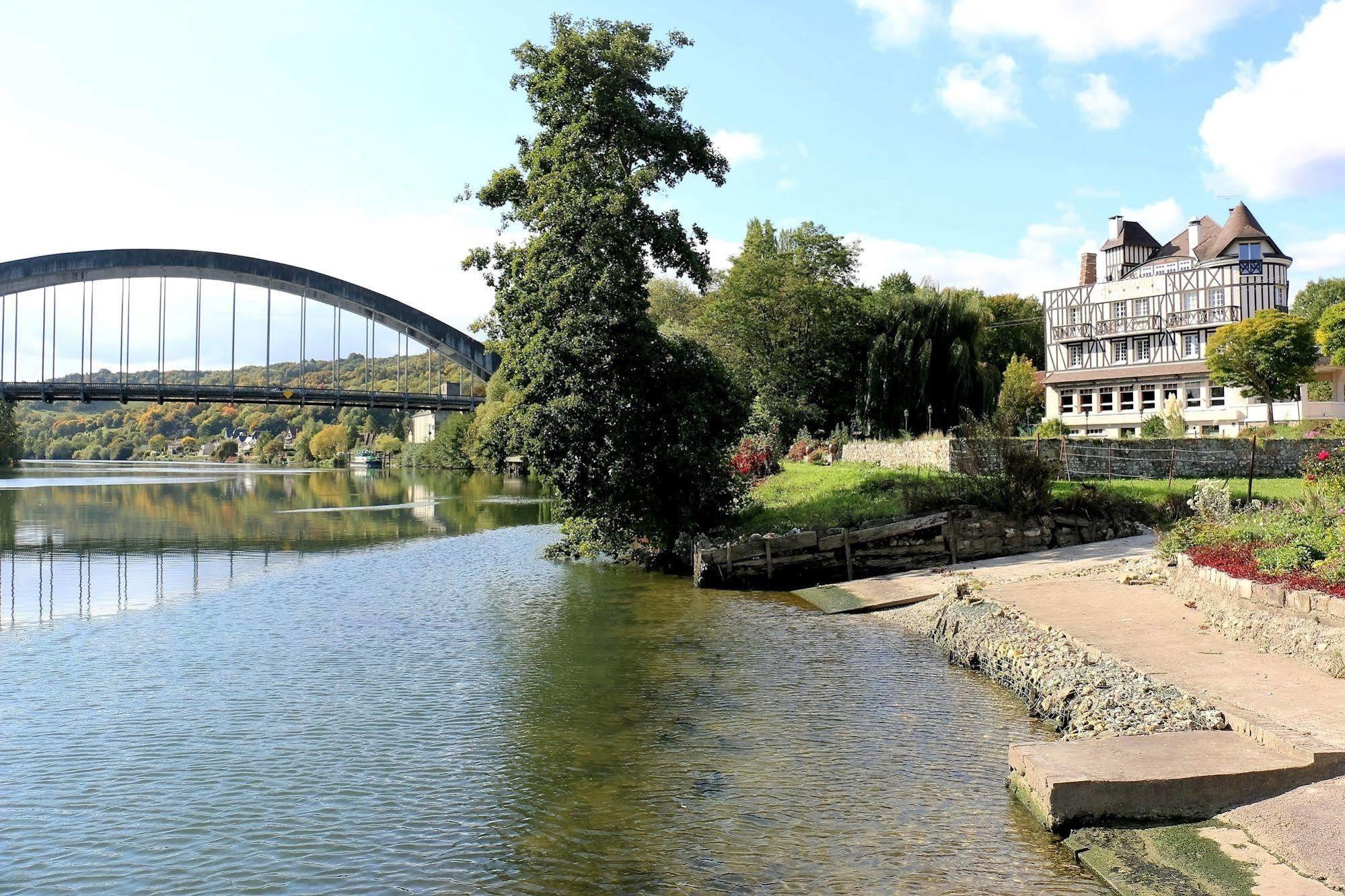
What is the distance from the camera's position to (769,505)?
2703 centimetres

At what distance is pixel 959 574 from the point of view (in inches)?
706

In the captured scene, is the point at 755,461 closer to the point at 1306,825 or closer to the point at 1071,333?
the point at 1306,825

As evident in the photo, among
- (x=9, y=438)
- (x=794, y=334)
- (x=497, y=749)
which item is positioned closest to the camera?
(x=497, y=749)

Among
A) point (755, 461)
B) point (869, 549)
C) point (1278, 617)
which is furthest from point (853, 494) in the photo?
point (1278, 617)

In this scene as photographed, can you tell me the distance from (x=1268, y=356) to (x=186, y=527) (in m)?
46.2

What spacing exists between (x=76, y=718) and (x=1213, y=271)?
59951mm

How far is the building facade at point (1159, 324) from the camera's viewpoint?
54812 mm

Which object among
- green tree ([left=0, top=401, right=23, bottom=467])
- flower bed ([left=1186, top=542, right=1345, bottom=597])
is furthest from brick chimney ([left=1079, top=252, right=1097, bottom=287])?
green tree ([left=0, top=401, right=23, bottom=467])

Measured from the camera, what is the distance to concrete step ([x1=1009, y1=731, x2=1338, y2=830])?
21.8 ft

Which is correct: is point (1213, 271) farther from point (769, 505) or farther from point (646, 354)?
point (646, 354)

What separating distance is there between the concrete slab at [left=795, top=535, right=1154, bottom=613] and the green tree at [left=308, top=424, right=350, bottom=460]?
121000 mm

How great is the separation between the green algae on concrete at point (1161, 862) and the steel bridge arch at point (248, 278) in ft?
206

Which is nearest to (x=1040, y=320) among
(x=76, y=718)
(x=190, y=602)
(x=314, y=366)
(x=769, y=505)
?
(x=769, y=505)

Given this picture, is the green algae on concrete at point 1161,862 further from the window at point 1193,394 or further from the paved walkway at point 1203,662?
the window at point 1193,394
